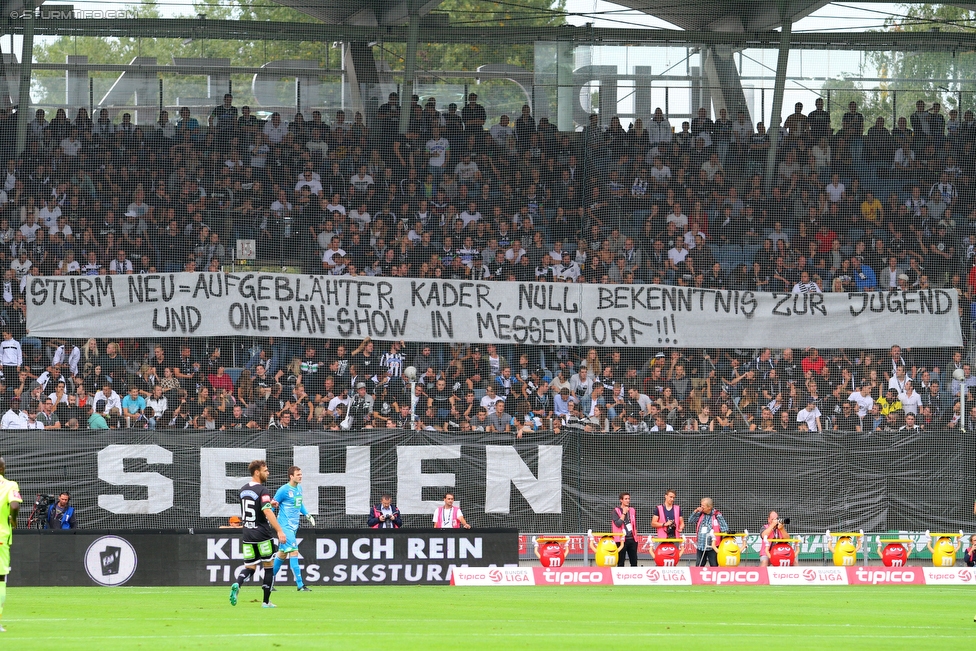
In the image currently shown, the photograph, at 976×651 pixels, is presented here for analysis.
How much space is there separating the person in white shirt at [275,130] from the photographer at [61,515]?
7.63 metres

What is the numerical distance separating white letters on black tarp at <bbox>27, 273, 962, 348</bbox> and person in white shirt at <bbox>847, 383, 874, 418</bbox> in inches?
32.1

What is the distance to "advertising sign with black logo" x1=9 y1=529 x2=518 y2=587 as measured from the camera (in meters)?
19.4

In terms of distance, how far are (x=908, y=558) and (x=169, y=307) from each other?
44.1 ft

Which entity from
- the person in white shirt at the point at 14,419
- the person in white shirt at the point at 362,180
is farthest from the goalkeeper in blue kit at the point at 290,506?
the person in white shirt at the point at 362,180

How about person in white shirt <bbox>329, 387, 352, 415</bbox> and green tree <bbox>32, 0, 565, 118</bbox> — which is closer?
person in white shirt <bbox>329, 387, 352, 415</bbox>

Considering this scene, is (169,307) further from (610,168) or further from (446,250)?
(610,168)

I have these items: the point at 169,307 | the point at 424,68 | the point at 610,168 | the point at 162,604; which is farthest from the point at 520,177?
the point at 162,604

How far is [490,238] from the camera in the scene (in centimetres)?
2506

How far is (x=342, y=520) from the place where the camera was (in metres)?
23.3

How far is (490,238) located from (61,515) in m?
8.80

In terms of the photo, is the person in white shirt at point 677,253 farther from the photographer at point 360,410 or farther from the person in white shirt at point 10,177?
the person in white shirt at point 10,177

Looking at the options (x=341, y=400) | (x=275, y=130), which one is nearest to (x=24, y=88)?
(x=275, y=130)

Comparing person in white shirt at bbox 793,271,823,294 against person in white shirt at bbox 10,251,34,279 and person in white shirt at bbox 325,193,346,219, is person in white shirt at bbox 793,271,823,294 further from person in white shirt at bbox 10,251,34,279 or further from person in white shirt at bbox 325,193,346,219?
person in white shirt at bbox 10,251,34,279

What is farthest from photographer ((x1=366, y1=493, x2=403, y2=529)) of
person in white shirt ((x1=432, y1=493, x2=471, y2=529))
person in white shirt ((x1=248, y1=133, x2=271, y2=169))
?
person in white shirt ((x1=248, y1=133, x2=271, y2=169))
